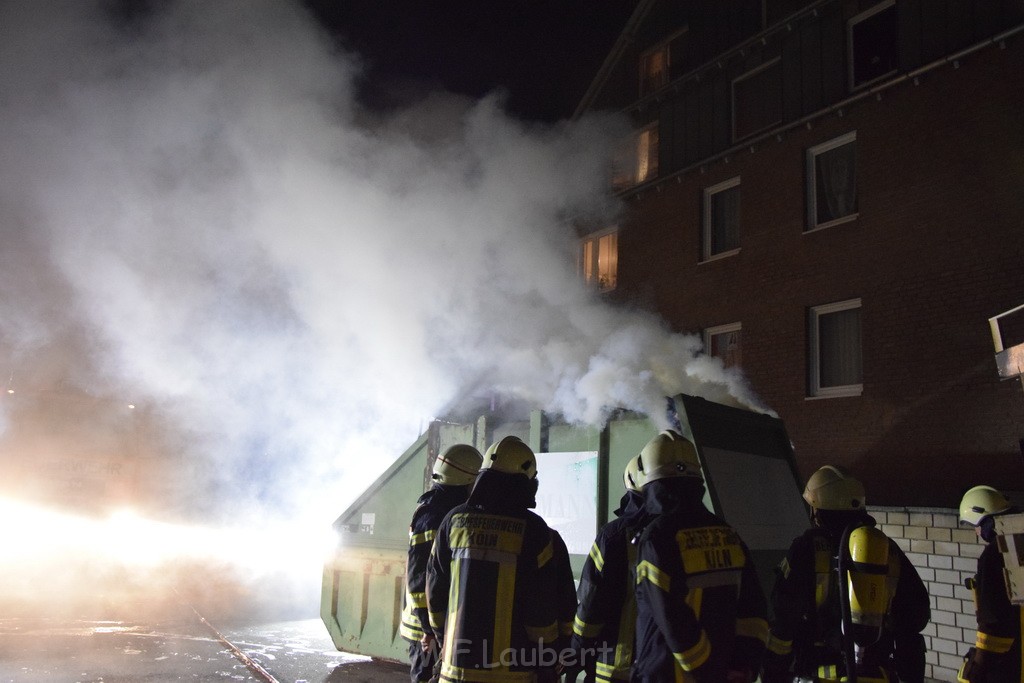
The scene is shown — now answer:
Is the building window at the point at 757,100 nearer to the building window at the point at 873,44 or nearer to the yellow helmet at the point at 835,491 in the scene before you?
the building window at the point at 873,44

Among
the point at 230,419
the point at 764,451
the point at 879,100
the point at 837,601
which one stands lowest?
the point at 837,601

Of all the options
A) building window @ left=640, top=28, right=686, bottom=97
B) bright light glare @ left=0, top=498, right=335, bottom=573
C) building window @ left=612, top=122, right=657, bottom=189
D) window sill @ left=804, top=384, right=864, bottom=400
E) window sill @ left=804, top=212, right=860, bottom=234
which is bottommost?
bright light glare @ left=0, top=498, right=335, bottom=573

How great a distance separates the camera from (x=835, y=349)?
9344 millimetres

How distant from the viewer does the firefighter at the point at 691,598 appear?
2.69 meters

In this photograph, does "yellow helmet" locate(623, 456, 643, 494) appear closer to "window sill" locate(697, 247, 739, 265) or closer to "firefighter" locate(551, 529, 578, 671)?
"firefighter" locate(551, 529, 578, 671)

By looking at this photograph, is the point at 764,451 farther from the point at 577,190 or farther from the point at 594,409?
the point at 577,190

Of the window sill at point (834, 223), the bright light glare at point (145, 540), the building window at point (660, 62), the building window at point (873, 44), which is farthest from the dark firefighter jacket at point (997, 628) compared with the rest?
the building window at point (660, 62)

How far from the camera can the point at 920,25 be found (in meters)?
8.85

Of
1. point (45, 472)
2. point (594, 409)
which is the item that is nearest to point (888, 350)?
point (594, 409)

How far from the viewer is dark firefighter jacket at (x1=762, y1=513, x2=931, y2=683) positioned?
3.28 m

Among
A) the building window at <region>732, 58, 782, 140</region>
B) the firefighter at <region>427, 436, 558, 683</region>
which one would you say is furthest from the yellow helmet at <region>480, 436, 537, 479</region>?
the building window at <region>732, 58, 782, 140</region>

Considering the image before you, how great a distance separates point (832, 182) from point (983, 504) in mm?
6591

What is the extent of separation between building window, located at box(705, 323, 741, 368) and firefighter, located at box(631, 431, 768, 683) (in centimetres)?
785

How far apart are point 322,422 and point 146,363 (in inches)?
135
